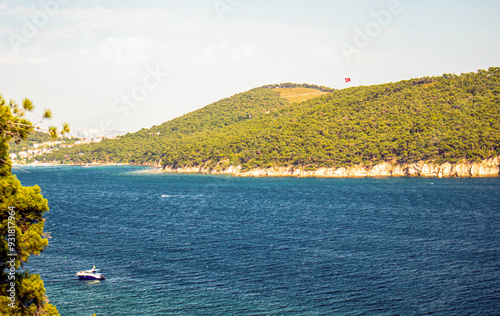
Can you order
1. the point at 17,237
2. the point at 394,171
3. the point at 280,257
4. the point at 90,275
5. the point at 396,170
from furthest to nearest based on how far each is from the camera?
the point at 394,171 → the point at 396,170 → the point at 280,257 → the point at 90,275 → the point at 17,237

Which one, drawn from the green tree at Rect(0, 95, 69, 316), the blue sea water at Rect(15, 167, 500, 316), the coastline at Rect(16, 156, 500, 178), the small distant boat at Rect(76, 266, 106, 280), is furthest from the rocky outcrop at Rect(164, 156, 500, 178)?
the green tree at Rect(0, 95, 69, 316)

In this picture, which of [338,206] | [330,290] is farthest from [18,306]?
[338,206]

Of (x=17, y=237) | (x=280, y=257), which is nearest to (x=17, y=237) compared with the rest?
(x=17, y=237)

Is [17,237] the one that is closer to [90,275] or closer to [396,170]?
[90,275]

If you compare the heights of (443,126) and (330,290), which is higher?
(443,126)

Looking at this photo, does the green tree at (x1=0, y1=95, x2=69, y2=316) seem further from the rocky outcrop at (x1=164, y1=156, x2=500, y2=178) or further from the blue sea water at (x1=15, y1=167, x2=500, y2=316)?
the rocky outcrop at (x1=164, y1=156, x2=500, y2=178)

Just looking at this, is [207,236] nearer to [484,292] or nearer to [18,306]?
[484,292]

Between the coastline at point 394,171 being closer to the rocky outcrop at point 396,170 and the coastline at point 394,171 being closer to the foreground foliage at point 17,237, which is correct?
the rocky outcrop at point 396,170
